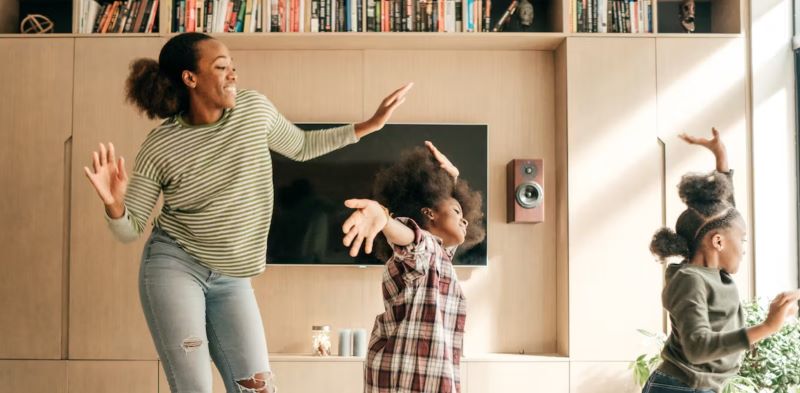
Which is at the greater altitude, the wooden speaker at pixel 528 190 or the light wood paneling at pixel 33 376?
the wooden speaker at pixel 528 190

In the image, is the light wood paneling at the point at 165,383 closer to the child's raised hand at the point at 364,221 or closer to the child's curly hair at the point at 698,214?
the child's curly hair at the point at 698,214

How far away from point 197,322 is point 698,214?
144 cm

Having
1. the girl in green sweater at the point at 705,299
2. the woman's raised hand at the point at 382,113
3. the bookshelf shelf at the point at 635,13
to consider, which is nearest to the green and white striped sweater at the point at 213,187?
the woman's raised hand at the point at 382,113

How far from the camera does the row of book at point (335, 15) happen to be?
170 inches

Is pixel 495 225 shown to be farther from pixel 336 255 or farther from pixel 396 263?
pixel 396 263

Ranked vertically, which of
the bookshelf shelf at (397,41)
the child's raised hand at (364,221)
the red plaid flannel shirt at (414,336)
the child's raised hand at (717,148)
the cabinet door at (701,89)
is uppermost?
the bookshelf shelf at (397,41)

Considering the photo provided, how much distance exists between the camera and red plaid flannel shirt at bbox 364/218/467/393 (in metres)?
2.43

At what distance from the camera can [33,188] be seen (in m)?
4.35

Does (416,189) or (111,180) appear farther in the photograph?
(416,189)

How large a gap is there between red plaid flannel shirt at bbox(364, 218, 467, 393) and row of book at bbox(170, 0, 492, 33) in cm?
205

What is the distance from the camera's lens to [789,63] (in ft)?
14.2

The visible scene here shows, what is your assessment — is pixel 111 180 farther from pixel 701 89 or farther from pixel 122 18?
pixel 701 89

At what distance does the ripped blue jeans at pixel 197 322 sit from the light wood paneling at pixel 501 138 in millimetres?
2100

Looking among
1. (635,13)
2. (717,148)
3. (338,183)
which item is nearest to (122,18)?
(338,183)
